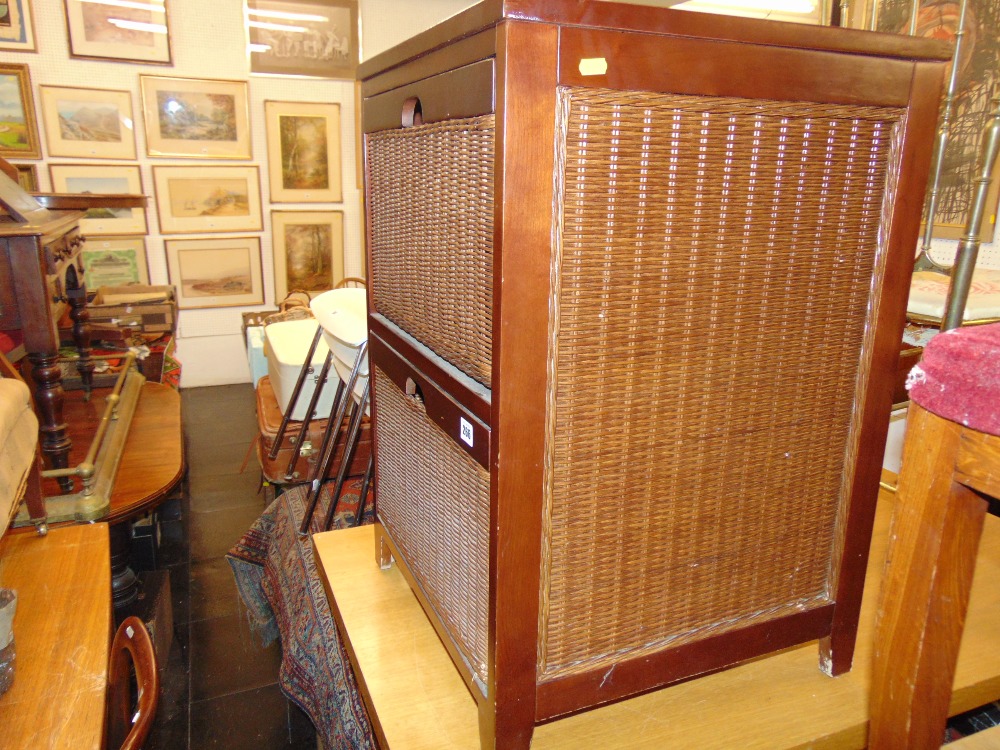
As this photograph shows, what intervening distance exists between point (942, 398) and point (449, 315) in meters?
0.55

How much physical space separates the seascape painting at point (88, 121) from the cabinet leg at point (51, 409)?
3117mm

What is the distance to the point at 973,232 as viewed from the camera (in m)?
1.19

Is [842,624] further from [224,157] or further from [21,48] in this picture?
[21,48]

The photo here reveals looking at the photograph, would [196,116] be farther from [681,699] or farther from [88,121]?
[681,699]

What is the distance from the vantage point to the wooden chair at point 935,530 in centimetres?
58

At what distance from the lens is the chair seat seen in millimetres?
1196

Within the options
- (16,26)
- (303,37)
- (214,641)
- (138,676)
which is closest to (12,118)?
(16,26)

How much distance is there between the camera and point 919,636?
0.68 meters

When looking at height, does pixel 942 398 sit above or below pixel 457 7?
below

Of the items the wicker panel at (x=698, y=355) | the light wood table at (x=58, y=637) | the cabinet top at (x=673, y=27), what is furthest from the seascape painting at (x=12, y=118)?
the wicker panel at (x=698, y=355)

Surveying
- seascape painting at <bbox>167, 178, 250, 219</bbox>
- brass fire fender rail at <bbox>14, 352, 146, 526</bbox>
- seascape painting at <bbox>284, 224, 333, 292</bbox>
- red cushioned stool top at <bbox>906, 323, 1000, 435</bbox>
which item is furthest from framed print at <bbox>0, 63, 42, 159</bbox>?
red cushioned stool top at <bbox>906, 323, 1000, 435</bbox>

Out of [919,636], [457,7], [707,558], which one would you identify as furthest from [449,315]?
[457,7]

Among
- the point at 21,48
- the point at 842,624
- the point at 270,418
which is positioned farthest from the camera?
the point at 21,48

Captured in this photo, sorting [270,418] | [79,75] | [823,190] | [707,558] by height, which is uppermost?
[79,75]
